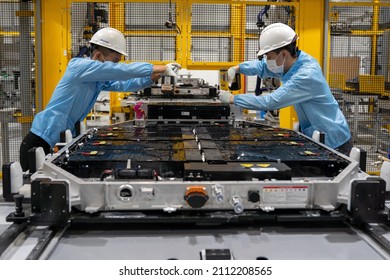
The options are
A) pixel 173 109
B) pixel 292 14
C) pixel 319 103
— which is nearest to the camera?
pixel 319 103

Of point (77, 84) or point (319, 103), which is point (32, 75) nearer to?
point (77, 84)

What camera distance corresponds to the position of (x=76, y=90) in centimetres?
362

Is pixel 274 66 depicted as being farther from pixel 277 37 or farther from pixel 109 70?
pixel 109 70

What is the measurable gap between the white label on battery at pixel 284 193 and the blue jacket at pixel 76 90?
5.13 ft

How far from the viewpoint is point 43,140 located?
3.72m

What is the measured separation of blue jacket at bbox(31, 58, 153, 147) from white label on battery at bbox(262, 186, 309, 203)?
5.13 ft

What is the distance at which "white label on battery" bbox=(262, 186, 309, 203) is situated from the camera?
82.6 inches

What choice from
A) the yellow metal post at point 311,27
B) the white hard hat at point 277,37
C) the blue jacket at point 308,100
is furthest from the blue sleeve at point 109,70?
the yellow metal post at point 311,27

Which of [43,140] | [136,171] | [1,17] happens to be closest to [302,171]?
[136,171]

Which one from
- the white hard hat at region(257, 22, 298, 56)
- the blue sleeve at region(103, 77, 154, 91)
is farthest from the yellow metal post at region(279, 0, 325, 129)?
the blue sleeve at region(103, 77, 154, 91)

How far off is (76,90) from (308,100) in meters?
1.83

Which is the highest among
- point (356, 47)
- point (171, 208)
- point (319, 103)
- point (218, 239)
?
point (356, 47)
